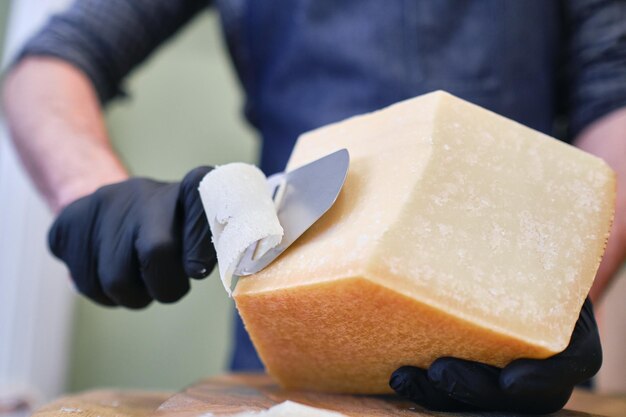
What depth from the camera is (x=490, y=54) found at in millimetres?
1208

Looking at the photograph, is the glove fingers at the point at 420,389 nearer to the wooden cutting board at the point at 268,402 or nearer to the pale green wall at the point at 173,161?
the wooden cutting board at the point at 268,402

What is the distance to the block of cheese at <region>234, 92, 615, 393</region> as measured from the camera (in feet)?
2.07

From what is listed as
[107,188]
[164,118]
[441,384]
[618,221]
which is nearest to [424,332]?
[441,384]

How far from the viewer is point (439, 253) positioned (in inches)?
25.5

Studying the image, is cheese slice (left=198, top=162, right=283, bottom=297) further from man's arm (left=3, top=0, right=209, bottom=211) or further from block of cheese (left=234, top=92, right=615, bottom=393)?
man's arm (left=3, top=0, right=209, bottom=211)

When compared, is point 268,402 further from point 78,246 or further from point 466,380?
point 78,246

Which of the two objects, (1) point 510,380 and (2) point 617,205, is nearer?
(1) point 510,380

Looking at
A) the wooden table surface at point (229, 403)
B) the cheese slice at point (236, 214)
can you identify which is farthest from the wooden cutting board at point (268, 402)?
the cheese slice at point (236, 214)

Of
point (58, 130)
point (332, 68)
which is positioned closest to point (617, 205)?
point (332, 68)

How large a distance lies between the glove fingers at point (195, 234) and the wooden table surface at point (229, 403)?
0.48 ft

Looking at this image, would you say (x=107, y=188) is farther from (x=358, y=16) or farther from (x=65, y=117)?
(x=358, y=16)

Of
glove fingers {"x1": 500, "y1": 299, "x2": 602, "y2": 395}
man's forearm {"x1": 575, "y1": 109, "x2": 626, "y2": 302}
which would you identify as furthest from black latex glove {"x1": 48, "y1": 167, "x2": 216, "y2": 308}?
man's forearm {"x1": 575, "y1": 109, "x2": 626, "y2": 302}

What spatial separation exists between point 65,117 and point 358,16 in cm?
55

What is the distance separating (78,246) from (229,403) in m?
0.31
